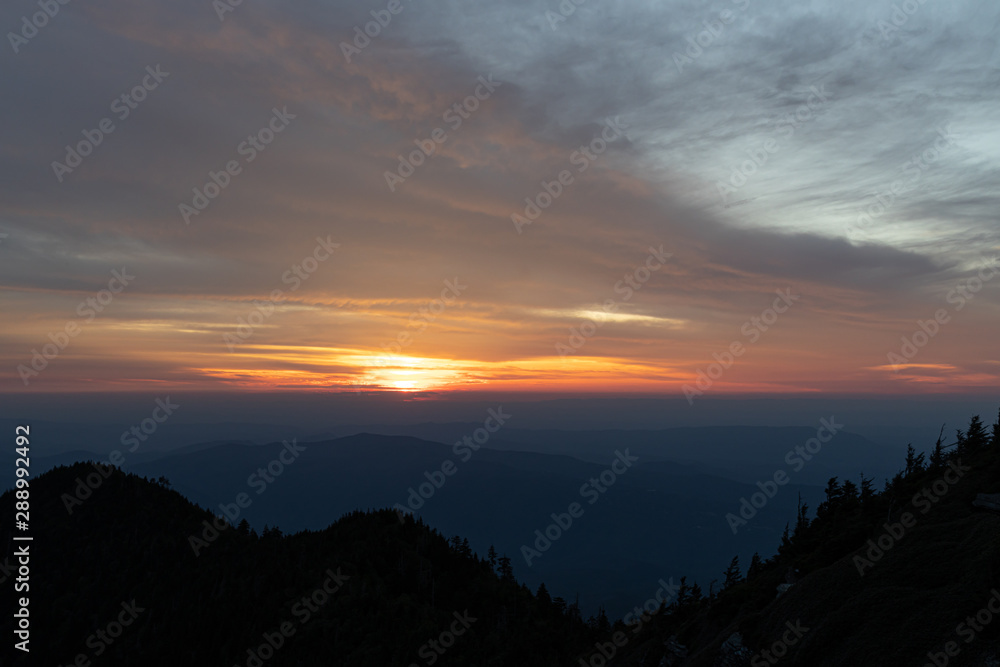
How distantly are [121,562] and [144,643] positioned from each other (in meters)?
45.6

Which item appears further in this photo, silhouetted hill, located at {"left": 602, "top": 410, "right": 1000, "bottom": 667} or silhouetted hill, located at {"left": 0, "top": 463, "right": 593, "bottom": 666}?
silhouetted hill, located at {"left": 0, "top": 463, "right": 593, "bottom": 666}

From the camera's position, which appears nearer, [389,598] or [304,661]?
[304,661]

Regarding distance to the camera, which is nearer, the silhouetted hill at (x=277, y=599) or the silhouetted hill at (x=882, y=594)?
the silhouetted hill at (x=882, y=594)

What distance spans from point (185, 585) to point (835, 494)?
575 ft

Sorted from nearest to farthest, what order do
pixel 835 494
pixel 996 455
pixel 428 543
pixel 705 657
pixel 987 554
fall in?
pixel 987 554 < pixel 705 657 < pixel 996 455 < pixel 835 494 < pixel 428 543

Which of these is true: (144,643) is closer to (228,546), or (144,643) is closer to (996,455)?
(228,546)

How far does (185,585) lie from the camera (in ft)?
529

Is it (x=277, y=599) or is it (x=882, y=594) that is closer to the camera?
(x=882, y=594)

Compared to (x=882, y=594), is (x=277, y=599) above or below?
below

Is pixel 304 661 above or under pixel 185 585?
under

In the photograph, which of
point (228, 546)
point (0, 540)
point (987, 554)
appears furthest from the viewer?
point (0, 540)

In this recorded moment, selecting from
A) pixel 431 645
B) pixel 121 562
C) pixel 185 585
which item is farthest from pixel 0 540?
pixel 431 645

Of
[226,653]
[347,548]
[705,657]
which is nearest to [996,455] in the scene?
[705,657]

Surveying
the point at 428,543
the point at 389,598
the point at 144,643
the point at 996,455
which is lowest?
the point at 144,643
